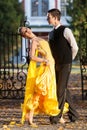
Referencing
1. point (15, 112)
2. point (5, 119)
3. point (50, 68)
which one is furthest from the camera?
point (15, 112)

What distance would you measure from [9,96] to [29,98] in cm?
576

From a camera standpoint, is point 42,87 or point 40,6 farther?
point 40,6

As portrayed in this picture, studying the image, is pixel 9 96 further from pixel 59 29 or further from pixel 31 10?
pixel 31 10

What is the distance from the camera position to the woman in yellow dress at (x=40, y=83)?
9.28m

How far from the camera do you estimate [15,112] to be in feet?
38.8

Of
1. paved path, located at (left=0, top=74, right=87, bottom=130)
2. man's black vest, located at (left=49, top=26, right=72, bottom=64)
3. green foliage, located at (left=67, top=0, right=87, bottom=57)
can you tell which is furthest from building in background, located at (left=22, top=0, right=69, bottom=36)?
man's black vest, located at (left=49, top=26, right=72, bottom=64)

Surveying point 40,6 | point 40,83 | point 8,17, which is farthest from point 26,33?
point 40,6

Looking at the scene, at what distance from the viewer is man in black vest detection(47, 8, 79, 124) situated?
30.7ft

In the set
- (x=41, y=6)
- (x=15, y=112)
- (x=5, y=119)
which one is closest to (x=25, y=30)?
(x=5, y=119)

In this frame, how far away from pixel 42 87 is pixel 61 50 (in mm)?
690

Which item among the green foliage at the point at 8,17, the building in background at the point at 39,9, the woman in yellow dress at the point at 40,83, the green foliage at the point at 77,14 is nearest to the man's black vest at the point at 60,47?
the woman in yellow dress at the point at 40,83

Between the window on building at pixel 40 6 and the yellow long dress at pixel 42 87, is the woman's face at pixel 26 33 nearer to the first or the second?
the yellow long dress at pixel 42 87

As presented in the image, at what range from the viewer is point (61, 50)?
9422 millimetres

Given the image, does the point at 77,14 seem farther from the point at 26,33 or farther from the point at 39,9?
the point at 26,33
